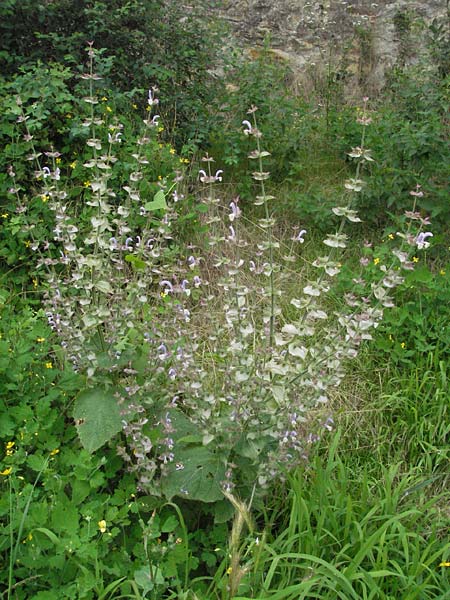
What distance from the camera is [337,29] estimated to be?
7.58 meters

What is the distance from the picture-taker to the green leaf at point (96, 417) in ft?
7.79

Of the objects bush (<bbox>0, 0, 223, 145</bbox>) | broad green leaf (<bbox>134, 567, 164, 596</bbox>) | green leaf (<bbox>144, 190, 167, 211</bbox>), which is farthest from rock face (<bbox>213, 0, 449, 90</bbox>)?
broad green leaf (<bbox>134, 567, 164, 596</bbox>)

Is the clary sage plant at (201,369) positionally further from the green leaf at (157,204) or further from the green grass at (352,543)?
the green grass at (352,543)

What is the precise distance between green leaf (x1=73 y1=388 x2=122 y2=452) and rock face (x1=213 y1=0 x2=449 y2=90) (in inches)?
228

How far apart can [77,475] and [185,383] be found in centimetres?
52

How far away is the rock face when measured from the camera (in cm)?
734

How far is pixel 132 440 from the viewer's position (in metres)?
2.45

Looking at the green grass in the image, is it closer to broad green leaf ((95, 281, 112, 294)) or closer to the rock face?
broad green leaf ((95, 281, 112, 294))

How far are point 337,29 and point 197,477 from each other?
6588 millimetres

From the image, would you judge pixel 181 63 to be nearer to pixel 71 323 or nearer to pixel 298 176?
pixel 298 176

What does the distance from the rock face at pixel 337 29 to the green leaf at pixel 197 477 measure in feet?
19.3

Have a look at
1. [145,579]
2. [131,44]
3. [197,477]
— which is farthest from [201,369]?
[131,44]

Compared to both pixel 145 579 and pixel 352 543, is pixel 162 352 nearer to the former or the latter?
pixel 145 579

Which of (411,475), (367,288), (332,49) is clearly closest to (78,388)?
(411,475)
